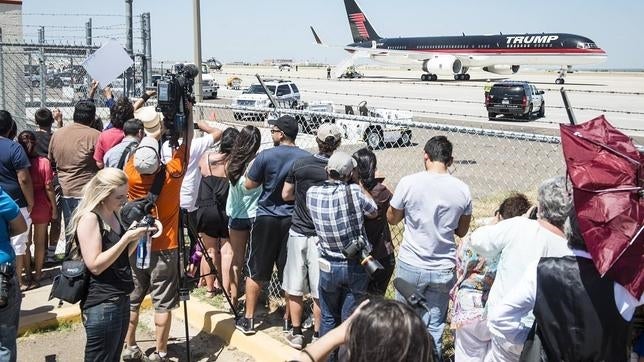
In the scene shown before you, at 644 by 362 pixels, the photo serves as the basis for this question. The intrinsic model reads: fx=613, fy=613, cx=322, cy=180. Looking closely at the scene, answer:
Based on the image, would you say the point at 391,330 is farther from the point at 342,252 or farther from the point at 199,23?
the point at 199,23

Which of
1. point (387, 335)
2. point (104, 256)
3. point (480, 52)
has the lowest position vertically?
point (104, 256)

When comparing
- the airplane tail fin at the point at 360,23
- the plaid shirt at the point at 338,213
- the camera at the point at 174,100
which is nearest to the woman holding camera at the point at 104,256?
the camera at the point at 174,100

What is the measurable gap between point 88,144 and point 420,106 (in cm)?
2709

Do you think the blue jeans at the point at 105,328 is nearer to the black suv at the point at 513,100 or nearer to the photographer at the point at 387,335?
the photographer at the point at 387,335

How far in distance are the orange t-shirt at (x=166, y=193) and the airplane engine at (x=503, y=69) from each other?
162ft

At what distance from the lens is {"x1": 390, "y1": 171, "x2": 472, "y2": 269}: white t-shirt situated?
377 centimetres

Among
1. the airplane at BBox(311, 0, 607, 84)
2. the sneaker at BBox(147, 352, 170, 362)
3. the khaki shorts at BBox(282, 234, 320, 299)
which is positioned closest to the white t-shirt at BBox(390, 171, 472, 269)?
the khaki shorts at BBox(282, 234, 320, 299)

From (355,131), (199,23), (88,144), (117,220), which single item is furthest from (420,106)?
(117,220)

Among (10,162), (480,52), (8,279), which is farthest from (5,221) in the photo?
(480,52)

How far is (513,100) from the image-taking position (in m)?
23.6

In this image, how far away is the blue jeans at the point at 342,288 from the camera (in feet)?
13.0

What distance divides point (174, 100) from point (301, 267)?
1.55 meters

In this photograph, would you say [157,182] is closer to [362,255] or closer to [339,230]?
[339,230]

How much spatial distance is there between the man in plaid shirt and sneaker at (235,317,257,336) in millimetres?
1202
